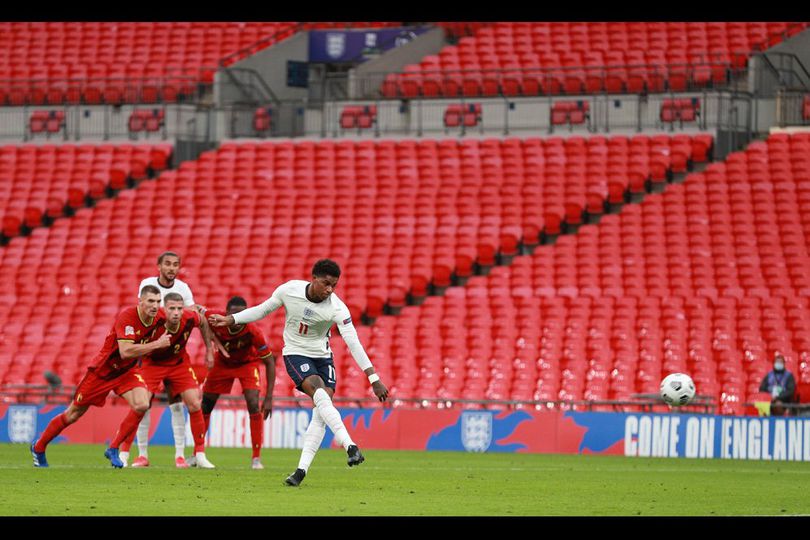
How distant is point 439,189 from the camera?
101 ft

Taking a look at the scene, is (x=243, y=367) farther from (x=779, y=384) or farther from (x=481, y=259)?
(x=481, y=259)

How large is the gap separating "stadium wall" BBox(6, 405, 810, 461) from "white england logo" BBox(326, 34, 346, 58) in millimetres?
16751

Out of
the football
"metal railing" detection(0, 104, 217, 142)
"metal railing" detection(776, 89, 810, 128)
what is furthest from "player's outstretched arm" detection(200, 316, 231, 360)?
"metal railing" detection(0, 104, 217, 142)

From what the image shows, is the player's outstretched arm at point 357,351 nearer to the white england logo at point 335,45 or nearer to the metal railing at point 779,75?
the metal railing at point 779,75

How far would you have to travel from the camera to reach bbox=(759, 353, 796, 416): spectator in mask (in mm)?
22359

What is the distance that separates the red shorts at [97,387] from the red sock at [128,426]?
0.26 m

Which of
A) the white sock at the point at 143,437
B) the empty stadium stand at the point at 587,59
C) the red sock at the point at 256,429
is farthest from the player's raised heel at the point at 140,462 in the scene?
the empty stadium stand at the point at 587,59

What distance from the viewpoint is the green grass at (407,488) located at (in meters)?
11.5

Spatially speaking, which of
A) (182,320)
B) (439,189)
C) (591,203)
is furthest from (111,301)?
(182,320)

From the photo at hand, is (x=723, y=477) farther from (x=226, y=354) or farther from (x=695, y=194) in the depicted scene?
(x=695, y=194)

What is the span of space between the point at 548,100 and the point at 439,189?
400 cm

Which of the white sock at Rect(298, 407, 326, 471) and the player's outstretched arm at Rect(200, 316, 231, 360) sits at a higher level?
the player's outstretched arm at Rect(200, 316, 231, 360)

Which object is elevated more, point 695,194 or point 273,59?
point 273,59

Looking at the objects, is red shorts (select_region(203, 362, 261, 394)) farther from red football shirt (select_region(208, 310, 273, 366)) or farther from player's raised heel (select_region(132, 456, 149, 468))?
player's raised heel (select_region(132, 456, 149, 468))
